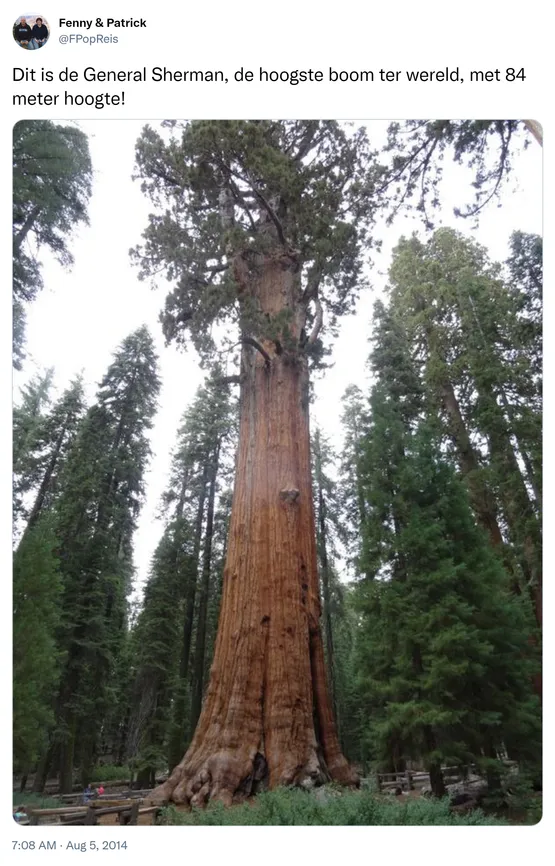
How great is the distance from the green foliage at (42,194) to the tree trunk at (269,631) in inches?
111

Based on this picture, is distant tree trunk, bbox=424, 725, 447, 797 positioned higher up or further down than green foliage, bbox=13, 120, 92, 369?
further down

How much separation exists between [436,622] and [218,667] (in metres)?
2.51

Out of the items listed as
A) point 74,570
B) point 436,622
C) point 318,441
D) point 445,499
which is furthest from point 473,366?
point 318,441

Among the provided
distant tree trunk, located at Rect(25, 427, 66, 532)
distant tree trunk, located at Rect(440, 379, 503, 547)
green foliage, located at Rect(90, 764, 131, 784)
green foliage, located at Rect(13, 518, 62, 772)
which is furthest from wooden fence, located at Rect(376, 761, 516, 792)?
green foliage, located at Rect(90, 764, 131, 784)

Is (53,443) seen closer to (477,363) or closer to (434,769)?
(434,769)

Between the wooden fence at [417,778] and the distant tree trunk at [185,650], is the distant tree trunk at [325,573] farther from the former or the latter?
the distant tree trunk at [185,650]

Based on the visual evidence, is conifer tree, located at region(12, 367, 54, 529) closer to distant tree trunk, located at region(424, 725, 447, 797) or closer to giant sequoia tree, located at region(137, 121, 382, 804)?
giant sequoia tree, located at region(137, 121, 382, 804)

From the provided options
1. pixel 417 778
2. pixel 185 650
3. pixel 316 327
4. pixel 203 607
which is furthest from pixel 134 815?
pixel 417 778

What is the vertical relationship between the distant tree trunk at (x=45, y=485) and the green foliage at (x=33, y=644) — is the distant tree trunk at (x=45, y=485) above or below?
above

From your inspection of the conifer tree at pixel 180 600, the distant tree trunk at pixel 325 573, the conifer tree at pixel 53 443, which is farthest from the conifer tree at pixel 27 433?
the distant tree trunk at pixel 325 573

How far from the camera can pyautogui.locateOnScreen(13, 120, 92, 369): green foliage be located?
462cm

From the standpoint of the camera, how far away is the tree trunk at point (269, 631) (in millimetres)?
4145

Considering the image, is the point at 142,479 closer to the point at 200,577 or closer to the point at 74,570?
the point at 74,570

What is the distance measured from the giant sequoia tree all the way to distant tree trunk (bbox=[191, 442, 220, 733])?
23.6ft
